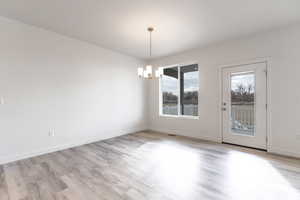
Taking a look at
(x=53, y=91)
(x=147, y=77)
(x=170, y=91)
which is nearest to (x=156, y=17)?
(x=147, y=77)

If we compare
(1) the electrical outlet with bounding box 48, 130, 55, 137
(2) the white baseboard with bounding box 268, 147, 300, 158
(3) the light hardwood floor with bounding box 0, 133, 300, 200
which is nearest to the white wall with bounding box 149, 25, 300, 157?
(2) the white baseboard with bounding box 268, 147, 300, 158

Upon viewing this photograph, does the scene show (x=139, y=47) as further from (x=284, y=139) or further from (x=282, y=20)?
(x=284, y=139)

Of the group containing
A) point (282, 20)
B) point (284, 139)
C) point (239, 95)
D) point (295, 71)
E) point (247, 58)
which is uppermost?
point (282, 20)

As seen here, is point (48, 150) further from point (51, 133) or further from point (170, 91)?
point (170, 91)

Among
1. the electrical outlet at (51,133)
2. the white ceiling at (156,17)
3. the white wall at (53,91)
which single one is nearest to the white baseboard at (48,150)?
the white wall at (53,91)

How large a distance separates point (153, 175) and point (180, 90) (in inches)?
132

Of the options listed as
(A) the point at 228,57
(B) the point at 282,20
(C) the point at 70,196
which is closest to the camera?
(C) the point at 70,196

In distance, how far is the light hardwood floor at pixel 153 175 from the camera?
6.45 feet

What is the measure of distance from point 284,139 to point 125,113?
4252 millimetres

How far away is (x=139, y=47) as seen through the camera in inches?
179

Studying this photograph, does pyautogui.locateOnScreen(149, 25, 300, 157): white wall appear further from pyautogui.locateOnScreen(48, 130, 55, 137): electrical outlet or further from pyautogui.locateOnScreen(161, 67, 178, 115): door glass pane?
pyautogui.locateOnScreen(48, 130, 55, 137): electrical outlet

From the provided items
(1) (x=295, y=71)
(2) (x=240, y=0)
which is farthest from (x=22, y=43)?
(1) (x=295, y=71)

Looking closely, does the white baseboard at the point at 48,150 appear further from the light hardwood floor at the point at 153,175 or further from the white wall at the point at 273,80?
the white wall at the point at 273,80

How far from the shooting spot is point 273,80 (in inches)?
133
